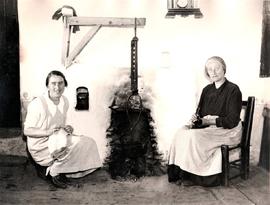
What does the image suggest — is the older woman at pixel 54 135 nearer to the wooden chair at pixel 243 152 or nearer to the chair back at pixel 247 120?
the wooden chair at pixel 243 152

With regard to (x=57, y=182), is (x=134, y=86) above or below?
above

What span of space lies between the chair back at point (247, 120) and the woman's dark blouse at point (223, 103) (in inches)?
1.5

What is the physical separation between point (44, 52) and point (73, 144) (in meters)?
0.48

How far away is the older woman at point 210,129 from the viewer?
224cm

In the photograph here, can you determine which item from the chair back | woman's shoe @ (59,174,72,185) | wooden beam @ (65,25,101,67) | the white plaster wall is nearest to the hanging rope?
the white plaster wall

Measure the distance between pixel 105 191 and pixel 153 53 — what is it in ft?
2.43

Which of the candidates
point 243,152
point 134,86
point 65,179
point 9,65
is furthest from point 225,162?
point 9,65

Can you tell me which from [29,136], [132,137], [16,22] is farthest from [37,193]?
[16,22]

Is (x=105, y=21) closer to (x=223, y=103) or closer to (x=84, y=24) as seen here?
(x=84, y=24)

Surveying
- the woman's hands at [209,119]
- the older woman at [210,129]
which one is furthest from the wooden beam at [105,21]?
the woman's hands at [209,119]

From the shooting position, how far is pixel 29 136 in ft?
7.18

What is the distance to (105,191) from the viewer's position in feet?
7.22

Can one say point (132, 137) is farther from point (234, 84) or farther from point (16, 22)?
point (16, 22)

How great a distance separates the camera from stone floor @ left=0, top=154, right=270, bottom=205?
216 centimetres
